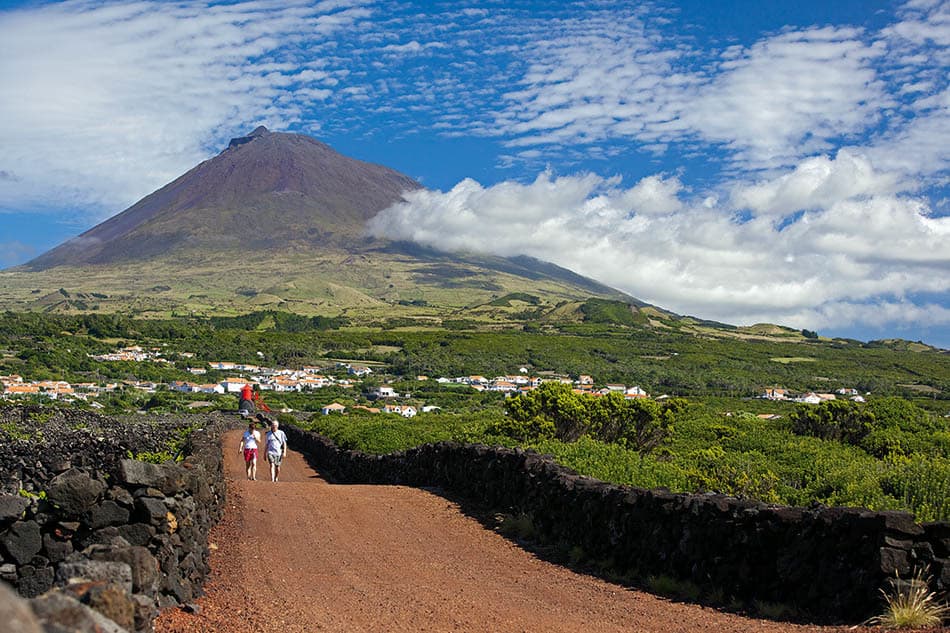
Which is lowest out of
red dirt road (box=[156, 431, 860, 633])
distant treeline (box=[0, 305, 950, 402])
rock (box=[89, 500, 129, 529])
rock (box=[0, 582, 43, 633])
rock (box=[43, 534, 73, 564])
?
red dirt road (box=[156, 431, 860, 633])

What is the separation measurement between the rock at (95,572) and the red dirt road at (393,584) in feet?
6.58

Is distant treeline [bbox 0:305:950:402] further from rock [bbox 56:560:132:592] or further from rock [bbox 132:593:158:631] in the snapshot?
rock [bbox 56:560:132:592]

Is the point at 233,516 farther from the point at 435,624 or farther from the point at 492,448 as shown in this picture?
the point at 435,624

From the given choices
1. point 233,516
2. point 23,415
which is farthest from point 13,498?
point 23,415

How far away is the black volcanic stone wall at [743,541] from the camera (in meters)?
8.37

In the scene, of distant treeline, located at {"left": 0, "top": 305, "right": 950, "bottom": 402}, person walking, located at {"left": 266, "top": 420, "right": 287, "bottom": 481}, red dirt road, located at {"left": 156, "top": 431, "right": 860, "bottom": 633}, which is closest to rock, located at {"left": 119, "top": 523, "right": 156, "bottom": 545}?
red dirt road, located at {"left": 156, "top": 431, "right": 860, "bottom": 633}

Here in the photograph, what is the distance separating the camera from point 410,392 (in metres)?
109

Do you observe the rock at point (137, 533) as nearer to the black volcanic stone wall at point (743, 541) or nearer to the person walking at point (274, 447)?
the black volcanic stone wall at point (743, 541)

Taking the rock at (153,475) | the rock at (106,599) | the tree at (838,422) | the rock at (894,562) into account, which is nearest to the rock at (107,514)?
the rock at (153,475)

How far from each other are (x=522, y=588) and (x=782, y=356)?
517ft

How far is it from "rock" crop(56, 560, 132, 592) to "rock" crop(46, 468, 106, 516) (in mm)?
2790

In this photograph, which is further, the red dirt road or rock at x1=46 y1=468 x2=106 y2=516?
the red dirt road

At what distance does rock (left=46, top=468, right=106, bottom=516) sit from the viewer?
8.16 m

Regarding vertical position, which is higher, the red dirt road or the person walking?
the person walking
